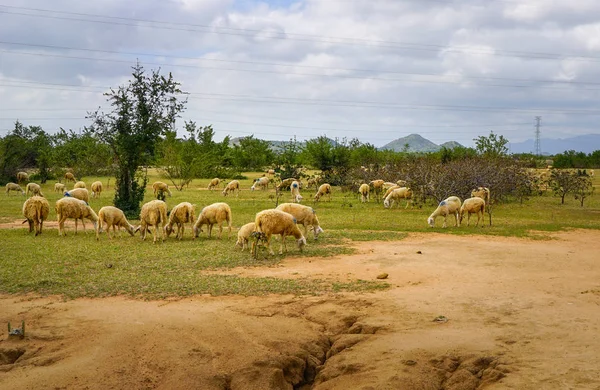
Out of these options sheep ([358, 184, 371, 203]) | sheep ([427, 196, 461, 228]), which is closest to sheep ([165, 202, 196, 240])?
sheep ([427, 196, 461, 228])

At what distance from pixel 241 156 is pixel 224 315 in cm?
6099

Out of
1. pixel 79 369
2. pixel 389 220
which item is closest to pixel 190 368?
pixel 79 369

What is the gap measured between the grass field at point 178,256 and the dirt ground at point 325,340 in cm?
79

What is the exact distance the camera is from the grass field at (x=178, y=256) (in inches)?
452

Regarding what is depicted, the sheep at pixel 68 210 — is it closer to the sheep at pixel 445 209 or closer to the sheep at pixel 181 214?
the sheep at pixel 181 214

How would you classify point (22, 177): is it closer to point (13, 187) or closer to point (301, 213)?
point (13, 187)

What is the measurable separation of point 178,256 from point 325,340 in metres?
7.16

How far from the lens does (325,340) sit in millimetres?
8859

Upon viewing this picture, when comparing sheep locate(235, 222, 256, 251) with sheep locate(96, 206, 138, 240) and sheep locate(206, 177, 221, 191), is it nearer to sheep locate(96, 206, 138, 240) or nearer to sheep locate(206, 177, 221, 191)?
sheep locate(96, 206, 138, 240)

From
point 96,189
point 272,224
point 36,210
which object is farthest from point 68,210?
point 96,189

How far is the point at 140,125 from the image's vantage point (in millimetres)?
26156

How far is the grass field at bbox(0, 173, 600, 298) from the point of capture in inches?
452

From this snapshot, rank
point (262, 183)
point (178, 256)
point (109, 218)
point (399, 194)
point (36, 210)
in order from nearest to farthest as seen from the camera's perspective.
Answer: point (178, 256)
point (109, 218)
point (36, 210)
point (399, 194)
point (262, 183)

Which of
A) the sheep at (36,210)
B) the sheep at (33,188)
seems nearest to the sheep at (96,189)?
the sheep at (33,188)
